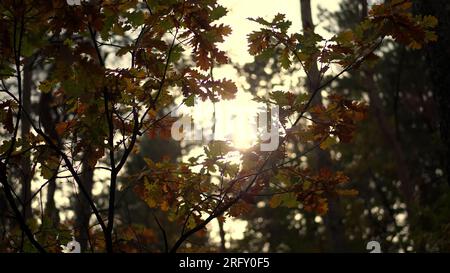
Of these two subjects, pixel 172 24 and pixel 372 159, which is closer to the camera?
pixel 172 24

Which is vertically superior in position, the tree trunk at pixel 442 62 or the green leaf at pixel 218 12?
the tree trunk at pixel 442 62

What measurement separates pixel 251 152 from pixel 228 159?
14cm

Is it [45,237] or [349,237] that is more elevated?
[349,237]

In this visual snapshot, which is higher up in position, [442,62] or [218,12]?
[442,62]

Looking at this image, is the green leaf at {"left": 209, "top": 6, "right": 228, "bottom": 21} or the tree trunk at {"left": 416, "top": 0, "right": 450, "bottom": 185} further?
the tree trunk at {"left": 416, "top": 0, "right": 450, "bottom": 185}

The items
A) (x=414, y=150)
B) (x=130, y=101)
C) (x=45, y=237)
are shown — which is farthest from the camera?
(x=414, y=150)

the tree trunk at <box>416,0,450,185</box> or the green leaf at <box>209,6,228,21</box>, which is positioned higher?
the tree trunk at <box>416,0,450,185</box>

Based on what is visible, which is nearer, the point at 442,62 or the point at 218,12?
the point at 218,12
